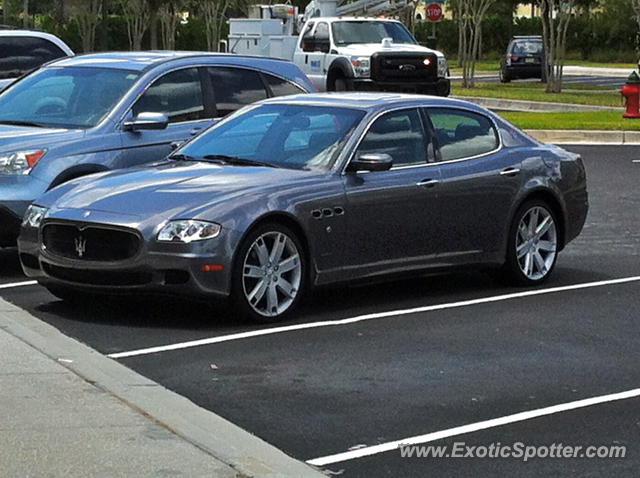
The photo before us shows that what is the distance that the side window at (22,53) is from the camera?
61.3 ft

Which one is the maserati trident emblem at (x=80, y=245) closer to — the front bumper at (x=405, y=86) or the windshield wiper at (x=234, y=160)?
the windshield wiper at (x=234, y=160)

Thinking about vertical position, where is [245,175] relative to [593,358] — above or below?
above

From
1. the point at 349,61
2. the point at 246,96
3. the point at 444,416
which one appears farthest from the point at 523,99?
the point at 444,416

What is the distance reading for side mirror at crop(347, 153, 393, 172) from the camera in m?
10.5

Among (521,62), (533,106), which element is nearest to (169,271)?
(533,106)

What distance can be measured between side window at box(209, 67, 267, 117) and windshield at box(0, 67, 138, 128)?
32.8 inches

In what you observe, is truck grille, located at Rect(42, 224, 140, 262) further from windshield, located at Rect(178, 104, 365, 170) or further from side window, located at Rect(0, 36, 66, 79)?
side window, located at Rect(0, 36, 66, 79)

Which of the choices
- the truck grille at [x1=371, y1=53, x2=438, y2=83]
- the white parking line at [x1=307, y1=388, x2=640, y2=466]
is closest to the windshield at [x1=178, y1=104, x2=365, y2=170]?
the white parking line at [x1=307, y1=388, x2=640, y2=466]

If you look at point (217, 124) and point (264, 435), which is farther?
point (217, 124)

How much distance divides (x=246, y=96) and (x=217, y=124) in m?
2.20

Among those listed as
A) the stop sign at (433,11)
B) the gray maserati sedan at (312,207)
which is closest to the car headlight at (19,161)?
the gray maserati sedan at (312,207)

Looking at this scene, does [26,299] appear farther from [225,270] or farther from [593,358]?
[593,358]

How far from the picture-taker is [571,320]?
10414 mm

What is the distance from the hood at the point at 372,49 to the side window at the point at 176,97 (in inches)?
798
